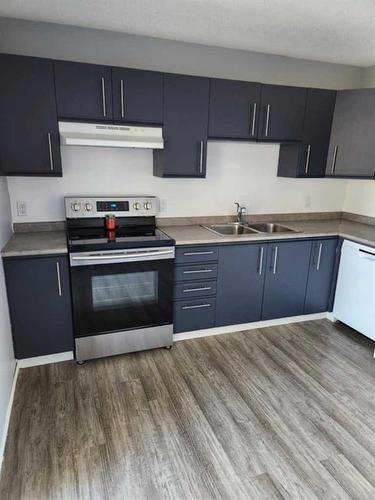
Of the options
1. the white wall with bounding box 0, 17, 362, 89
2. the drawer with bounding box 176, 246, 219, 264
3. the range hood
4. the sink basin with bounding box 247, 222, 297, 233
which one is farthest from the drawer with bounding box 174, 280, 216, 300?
the white wall with bounding box 0, 17, 362, 89

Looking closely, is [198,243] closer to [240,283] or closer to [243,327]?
[240,283]

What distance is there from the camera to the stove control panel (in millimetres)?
2684

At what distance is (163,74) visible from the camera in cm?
249

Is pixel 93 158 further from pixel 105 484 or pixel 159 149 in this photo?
pixel 105 484

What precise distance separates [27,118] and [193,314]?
195 cm

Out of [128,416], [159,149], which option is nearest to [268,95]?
[159,149]

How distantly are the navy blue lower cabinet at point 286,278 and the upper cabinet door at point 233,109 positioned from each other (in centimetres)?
104

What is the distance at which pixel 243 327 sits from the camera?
10.2 feet

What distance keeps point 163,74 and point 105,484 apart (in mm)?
2649

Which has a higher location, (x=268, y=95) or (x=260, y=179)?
(x=268, y=95)

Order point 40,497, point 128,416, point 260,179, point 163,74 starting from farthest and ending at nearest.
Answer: point 260,179, point 163,74, point 128,416, point 40,497

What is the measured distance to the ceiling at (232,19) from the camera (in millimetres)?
2029

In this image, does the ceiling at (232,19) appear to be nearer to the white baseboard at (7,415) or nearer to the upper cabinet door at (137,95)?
the upper cabinet door at (137,95)

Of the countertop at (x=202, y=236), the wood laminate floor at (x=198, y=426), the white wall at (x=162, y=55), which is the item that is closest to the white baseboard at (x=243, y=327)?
the wood laminate floor at (x=198, y=426)
